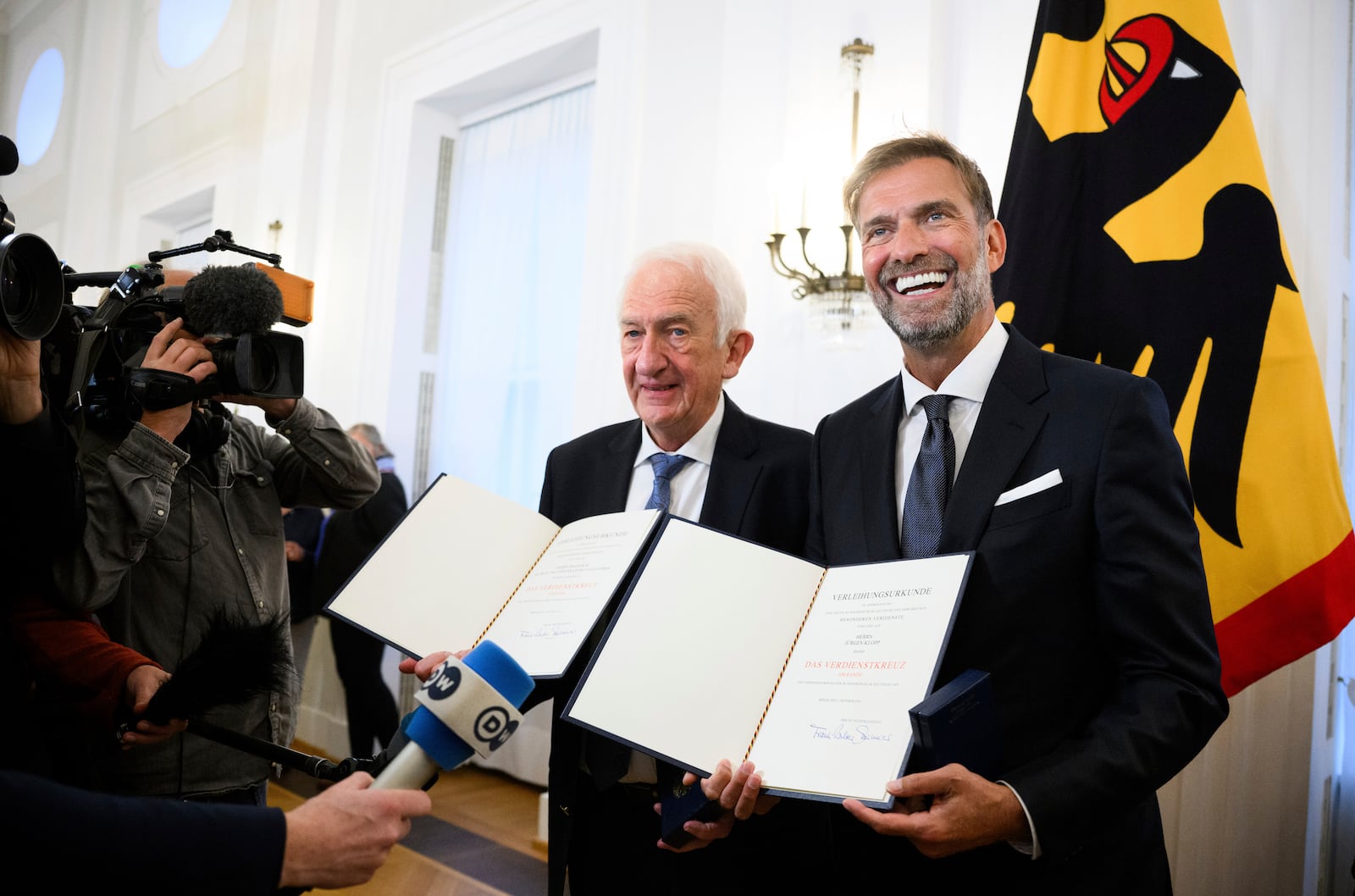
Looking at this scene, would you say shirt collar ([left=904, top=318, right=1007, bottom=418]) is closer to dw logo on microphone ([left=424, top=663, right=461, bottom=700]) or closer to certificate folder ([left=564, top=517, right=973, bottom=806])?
certificate folder ([left=564, top=517, right=973, bottom=806])

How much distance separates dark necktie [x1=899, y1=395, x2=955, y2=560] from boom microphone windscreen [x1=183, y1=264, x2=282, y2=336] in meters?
1.16

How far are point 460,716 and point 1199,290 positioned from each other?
76.1 inches

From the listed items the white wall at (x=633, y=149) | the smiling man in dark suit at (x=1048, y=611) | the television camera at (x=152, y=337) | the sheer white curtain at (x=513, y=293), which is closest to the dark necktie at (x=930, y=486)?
the smiling man in dark suit at (x=1048, y=611)

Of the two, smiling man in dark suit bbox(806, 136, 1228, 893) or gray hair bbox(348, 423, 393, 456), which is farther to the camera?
gray hair bbox(348, 423, 393, 456)

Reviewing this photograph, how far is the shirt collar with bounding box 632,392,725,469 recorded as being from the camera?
1765 mm

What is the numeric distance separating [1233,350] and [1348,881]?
1.63 m

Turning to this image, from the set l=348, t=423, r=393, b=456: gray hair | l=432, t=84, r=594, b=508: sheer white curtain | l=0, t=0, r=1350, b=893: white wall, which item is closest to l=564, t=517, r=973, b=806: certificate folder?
l=0, t=0, r=1350, b=893: white wall

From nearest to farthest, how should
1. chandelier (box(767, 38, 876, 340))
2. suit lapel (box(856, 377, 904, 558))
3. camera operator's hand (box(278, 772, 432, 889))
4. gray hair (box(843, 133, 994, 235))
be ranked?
camera operator's hand (box(278, 772, 432, 889))
suit lapel (box(856, 377, 904, 558))
gray hair (box(843, 133, 994, 235))
chandelier (box(767, 38, 876, 340))

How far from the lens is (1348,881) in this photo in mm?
2508

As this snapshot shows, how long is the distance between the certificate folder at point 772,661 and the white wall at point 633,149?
1.71m

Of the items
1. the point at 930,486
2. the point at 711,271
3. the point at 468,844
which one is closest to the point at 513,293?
the point at 468,844

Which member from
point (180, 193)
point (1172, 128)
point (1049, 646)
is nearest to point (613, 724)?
point (1049, 646)

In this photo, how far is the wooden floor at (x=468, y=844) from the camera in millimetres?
3156
